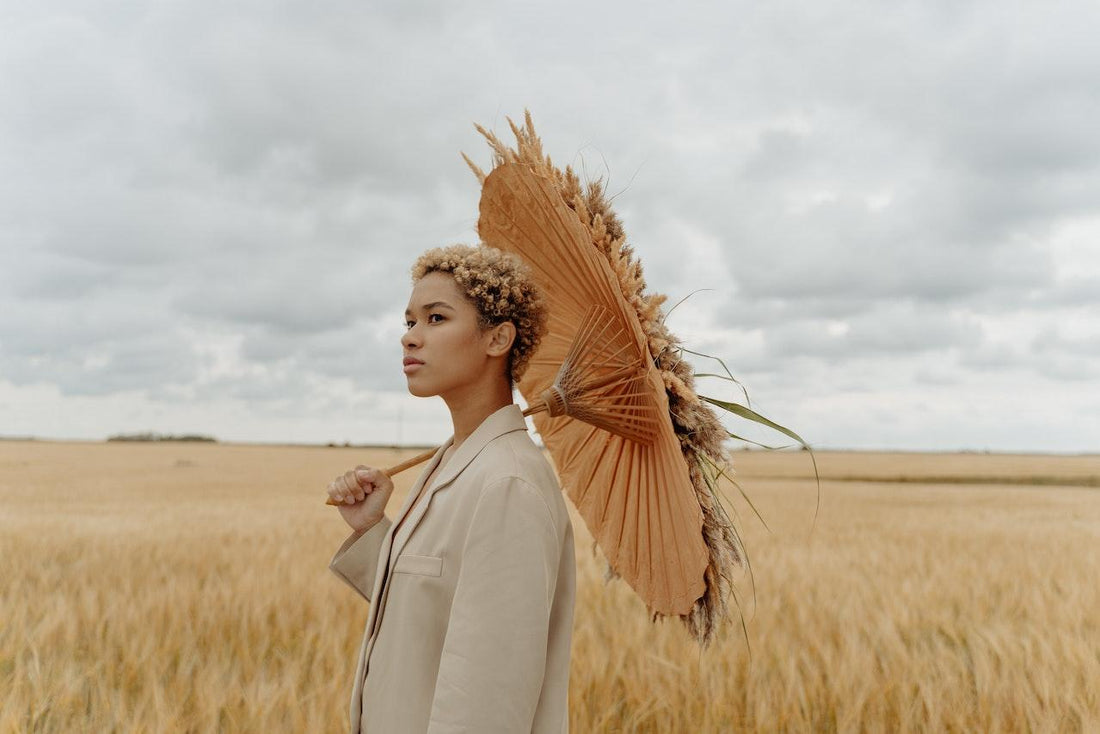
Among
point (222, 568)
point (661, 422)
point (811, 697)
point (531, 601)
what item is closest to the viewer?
point (531, 601)

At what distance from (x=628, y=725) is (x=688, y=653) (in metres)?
0.78

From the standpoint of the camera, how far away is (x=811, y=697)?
3.95 meters

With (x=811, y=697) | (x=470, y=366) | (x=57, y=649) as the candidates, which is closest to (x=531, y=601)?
(x=470, y=366)

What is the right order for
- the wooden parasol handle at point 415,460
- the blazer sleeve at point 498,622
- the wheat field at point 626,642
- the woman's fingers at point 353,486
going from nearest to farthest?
the blazer sleeve at point 498,622, the wooden parasol handle at point 415,460, the woman's fingers at point 353,486, the wheat field at point 626,642

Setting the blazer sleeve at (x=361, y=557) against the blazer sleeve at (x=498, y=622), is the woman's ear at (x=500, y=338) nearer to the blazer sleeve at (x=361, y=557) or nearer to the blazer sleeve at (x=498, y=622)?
the blazer sleeve at (x=498, y=622)

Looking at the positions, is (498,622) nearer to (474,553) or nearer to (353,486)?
(474,553)

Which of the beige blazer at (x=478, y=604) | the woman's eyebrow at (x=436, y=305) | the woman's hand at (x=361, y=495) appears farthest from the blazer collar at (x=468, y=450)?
the woman's hand at (x=361, y=495)

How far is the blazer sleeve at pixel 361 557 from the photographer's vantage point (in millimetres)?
2271

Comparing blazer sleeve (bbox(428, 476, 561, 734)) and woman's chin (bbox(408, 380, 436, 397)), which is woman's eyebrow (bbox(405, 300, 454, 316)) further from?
blazer sleeve (bbox(428, 476, 561, 734))

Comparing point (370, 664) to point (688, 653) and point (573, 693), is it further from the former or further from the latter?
point (688, 653)

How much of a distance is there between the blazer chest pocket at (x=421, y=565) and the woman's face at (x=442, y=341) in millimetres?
382

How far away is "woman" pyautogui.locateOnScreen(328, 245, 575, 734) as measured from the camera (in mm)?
1562

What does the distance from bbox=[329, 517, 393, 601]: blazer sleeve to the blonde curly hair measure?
0.66 m

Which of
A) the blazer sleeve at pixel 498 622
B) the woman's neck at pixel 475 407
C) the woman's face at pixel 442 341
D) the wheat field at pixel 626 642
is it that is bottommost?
the wheat field at pixel 626 642
